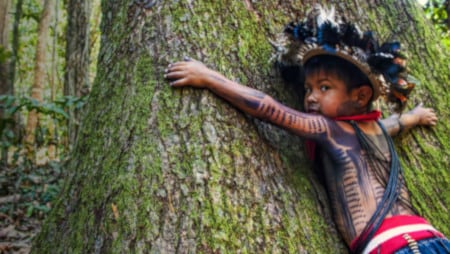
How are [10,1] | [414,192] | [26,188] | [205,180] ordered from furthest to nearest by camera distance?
[10,1]
[26,188]
[414,192]
[205,180]

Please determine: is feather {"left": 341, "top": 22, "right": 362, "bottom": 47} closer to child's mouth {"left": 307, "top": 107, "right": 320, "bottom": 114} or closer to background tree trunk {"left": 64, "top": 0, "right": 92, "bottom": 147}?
child's mouth {"left": 307, "top": 107, "right": 320, "bottom": 114}

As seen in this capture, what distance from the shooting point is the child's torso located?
2.54 m

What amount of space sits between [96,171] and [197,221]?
713mm

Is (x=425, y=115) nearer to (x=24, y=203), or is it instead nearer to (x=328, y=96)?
(x=328, y=96)

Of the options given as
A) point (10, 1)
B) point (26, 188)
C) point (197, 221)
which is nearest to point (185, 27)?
point (197, 221)

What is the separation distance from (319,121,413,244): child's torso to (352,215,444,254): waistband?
2.8 inches

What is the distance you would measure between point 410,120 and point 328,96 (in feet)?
2.71

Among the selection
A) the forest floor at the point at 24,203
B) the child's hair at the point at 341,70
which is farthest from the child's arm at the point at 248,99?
the forest floor at the point at 24,203

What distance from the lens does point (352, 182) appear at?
2582mm

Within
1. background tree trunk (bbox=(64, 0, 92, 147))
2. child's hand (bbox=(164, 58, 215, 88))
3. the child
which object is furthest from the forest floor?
the child

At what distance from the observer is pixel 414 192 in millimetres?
2967

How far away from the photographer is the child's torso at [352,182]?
254 centimetres

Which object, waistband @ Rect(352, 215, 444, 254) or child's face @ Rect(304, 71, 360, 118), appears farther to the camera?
child's face @ Rect(304, 71, 360, 118)

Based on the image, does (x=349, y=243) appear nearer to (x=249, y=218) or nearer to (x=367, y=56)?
(x=249, y=218)
